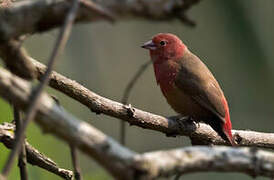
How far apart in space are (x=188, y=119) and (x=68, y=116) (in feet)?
8.62

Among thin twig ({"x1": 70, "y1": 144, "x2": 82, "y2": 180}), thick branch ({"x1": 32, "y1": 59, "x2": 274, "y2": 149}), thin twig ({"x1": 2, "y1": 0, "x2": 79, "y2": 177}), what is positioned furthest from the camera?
thick branch ({"x1": 32, "y1": 59, "x2": 274, "y2": 149})

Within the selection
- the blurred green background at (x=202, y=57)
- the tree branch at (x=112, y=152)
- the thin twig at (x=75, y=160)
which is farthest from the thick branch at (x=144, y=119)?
the blurred green background at (x=202, y=57)

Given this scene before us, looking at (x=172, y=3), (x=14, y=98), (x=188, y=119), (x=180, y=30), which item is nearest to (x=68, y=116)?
(x=14, y=98)

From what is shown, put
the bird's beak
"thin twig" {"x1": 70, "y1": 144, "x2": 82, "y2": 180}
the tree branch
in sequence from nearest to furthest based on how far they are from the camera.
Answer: the tree branch → "thin twig" {"x1": 70, "y1": 144, "x2": 82, "y2": 180} → the bird's beak

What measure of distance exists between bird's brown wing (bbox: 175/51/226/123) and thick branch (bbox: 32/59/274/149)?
360 mm

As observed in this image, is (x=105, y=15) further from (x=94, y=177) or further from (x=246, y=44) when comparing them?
(x=246, y=44)

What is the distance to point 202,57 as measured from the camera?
36.7 feet

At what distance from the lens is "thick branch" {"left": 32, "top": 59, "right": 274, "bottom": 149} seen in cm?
357

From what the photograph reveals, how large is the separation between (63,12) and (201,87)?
3.09 metres

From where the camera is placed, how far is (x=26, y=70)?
249 centimetres

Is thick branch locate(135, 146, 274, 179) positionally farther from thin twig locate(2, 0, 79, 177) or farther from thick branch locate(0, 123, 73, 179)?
thick branch locate(0, 123, 73, 179)

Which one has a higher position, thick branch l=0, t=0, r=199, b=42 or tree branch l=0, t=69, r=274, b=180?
thick branch l=0, t=0, r=199, b=42

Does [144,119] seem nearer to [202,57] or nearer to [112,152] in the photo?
[112,152]

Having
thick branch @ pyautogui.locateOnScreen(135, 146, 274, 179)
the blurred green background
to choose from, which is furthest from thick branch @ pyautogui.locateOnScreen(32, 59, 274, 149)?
the blurred green background
